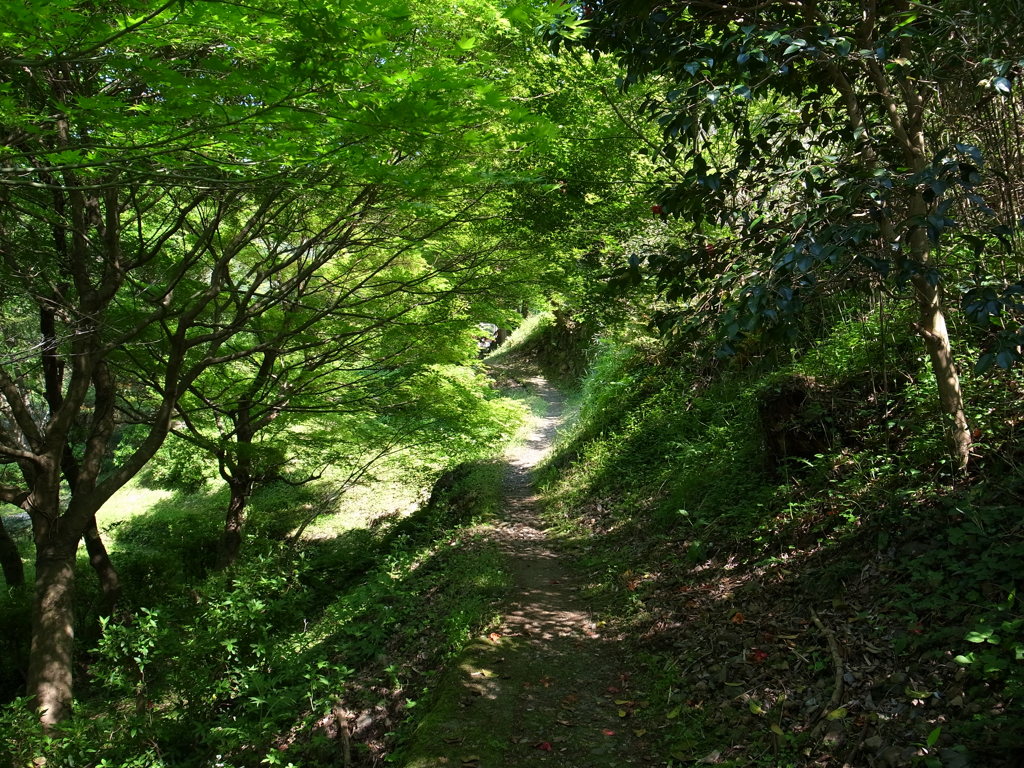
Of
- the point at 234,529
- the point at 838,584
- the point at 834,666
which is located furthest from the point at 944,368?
the point at 234,529

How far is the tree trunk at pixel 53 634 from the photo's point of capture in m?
6.55

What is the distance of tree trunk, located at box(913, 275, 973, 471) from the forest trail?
2.95 meters

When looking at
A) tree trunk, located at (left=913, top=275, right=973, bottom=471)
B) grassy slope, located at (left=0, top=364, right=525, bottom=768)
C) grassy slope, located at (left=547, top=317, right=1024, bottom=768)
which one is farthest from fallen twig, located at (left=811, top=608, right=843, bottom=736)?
grassy slope, located at (left=0, top=364, right=525, bottom=768)

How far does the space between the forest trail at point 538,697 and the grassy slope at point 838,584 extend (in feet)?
0.88

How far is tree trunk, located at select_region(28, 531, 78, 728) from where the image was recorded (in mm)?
6555

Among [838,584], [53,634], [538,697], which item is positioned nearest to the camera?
[838,584]

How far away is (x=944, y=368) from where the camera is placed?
403 cm

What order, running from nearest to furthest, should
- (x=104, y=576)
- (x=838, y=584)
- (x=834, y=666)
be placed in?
(x=834, y=666) < (x=838, y=584) < (x=104, y=576)

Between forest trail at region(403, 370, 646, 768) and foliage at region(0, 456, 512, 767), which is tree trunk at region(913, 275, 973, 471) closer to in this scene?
forest trail at region(403, 370, 646, 768)

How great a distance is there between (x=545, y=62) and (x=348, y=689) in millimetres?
6603

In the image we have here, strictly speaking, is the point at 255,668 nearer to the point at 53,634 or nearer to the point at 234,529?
the point at 53,634

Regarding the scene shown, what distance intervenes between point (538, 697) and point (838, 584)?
7.80 feet

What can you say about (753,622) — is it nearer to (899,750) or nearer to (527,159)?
(899,750)

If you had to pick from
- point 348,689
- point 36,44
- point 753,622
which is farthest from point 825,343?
point 36,44
